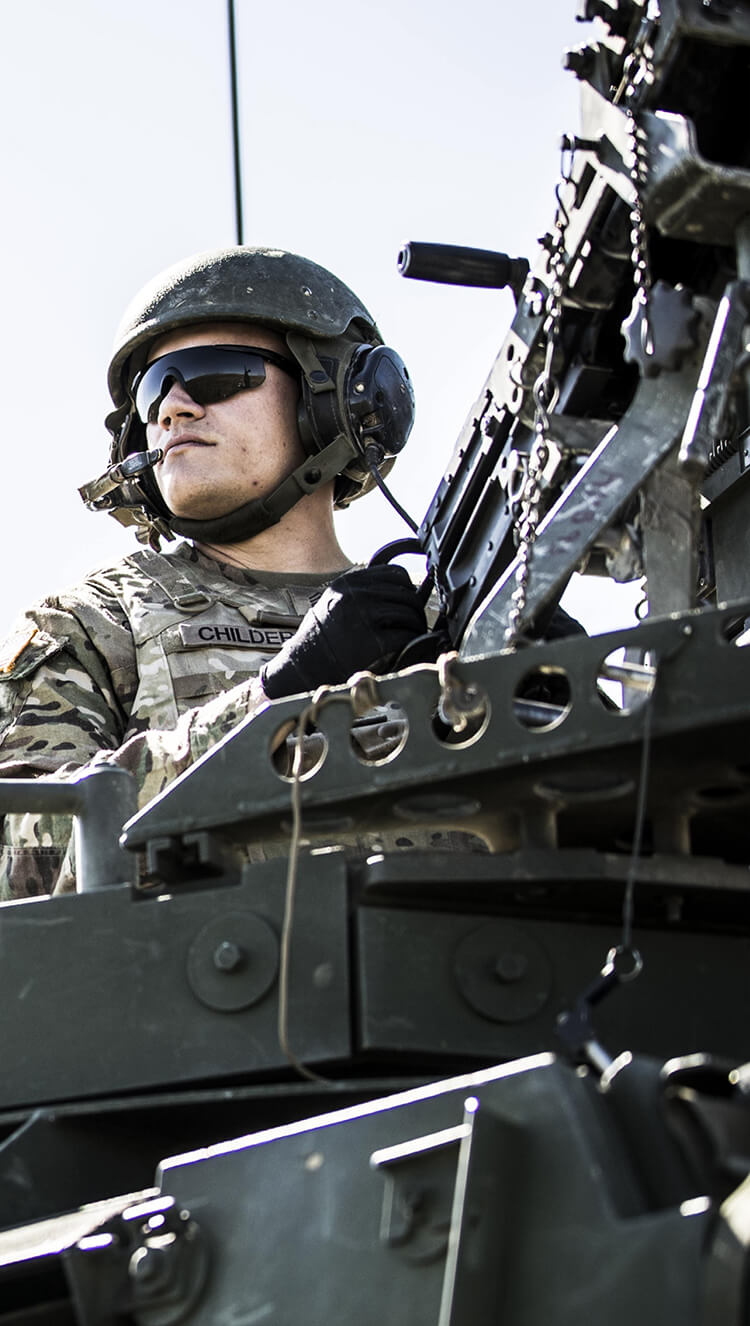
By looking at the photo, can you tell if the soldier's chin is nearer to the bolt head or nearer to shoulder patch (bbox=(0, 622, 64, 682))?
shoulder patch (bbox=(0, 622, 64, 682))

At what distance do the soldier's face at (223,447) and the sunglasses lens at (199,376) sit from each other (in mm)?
23

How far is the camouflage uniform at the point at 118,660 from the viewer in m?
4.62

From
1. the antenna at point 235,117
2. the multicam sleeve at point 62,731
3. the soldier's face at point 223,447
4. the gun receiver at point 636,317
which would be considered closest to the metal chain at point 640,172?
the gun receiver at point 636,317

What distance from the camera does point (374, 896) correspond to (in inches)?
96.6

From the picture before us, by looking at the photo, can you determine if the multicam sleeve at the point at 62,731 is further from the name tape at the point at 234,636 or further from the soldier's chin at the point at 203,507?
the soldier's chin at the point at 203,507

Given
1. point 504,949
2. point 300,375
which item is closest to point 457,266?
point 504,949

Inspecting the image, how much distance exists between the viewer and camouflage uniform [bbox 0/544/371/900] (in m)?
4.62

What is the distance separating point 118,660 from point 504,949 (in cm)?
294

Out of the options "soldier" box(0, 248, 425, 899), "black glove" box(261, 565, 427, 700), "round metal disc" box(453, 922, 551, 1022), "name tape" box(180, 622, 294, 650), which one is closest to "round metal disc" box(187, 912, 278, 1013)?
"round metal disc" box(453, 922, 551, 1022)

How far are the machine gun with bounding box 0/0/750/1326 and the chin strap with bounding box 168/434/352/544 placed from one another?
2426mm

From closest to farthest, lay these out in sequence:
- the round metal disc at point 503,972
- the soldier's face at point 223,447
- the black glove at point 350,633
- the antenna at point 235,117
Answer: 1. the round metal disc at point 503,972
2. the black glove at point 350,633
3. the soldier's face at point 223,447
4. the antenna at point 235,117

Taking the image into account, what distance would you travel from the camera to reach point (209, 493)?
5793mm

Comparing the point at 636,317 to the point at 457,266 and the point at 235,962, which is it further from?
the point at 235,962

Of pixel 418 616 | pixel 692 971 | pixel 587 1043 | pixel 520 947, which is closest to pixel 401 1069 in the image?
pixel 520 947
